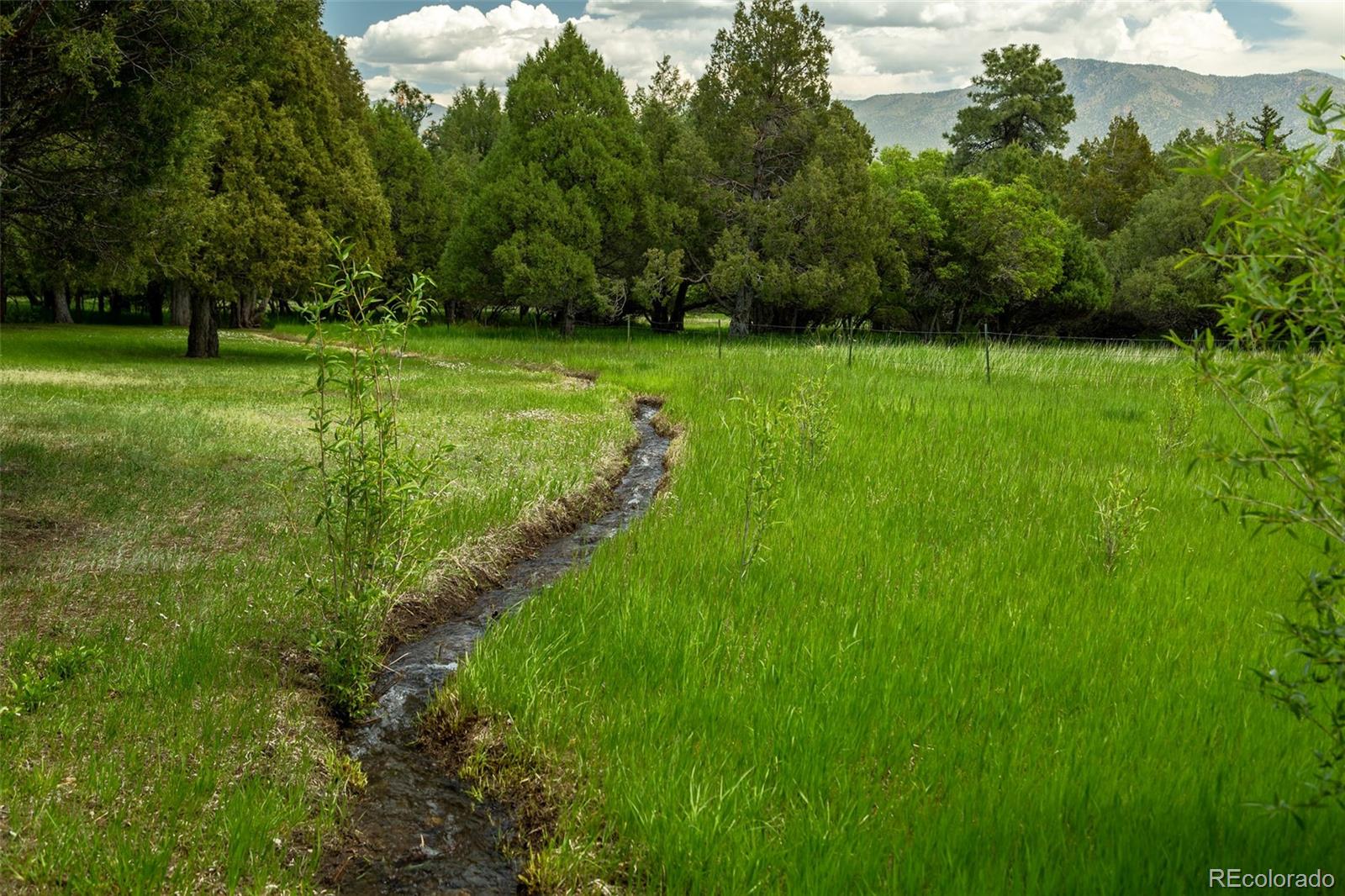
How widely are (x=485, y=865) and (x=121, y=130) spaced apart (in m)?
10.8

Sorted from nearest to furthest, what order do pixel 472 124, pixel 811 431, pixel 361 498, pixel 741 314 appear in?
pixel 361 498, pixel 811 431, pixel 741 314, pixel 472 124

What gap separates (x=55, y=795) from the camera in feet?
14.3

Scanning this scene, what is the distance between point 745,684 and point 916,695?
43.0 inches

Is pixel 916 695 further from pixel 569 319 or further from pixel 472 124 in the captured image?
pixel 472 124

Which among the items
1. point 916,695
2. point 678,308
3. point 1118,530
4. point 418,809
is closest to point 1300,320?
point 916,695

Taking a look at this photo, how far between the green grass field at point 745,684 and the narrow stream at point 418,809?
267 mm

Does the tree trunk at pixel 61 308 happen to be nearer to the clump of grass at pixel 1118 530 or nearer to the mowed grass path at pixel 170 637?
the mowed grass path at pixel 170 637

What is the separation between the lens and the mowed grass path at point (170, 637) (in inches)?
165

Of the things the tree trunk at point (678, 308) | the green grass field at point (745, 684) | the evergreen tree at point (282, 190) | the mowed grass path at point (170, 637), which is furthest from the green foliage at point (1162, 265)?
the mowed grass path at point (170, 637)

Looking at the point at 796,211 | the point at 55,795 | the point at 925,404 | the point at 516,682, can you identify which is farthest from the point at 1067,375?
the point at 55,795

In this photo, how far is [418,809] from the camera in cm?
503

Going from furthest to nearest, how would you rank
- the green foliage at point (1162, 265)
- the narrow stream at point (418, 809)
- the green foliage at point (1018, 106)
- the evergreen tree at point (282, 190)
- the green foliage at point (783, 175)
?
the green foliage at point (1018, 106) → the green foliage at point (1162, 265) → the green foliage at point (783, 175) → the evergreen tree at point (282, 190) → the narrow stream at point (418, 809)

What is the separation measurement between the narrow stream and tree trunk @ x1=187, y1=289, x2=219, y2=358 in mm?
24376

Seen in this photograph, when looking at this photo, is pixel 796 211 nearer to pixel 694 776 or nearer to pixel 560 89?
pixel 560 89
